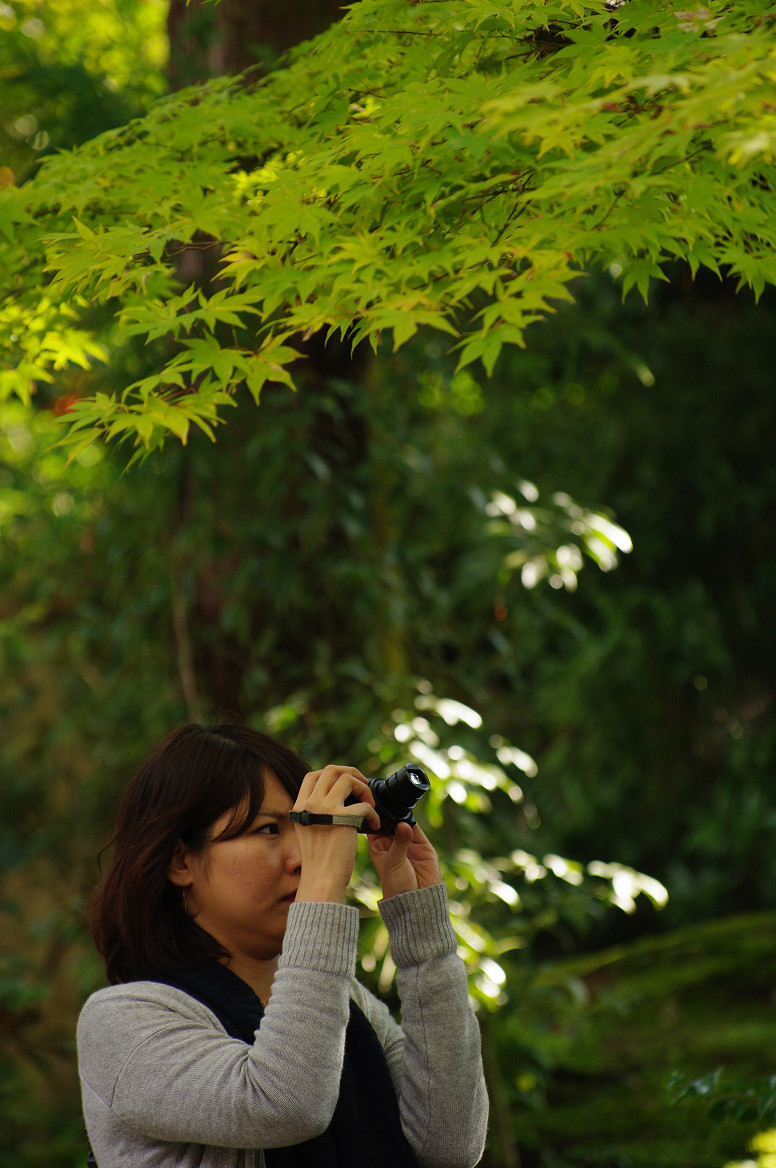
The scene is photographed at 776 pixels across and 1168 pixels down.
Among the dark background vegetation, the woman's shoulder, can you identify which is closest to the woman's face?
the woman's shoulder

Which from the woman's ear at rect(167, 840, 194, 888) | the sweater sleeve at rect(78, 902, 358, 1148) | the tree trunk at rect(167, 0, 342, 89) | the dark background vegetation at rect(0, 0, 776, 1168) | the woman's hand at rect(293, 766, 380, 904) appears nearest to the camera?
the sweater sleeve at rect(78, 902, 358, 1148)

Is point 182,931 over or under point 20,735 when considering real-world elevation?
over

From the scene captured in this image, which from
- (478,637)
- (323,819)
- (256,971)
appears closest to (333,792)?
(323,819)

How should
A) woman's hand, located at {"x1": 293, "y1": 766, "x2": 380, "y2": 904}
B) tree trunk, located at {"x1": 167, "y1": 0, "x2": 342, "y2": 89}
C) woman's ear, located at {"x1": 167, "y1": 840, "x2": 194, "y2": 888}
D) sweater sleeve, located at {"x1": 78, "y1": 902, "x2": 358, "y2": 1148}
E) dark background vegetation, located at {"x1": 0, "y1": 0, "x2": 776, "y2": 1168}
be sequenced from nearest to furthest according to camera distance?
sweater sleeve, located at {"x1": 78, "y1": 902, "x2": 358, "y2": 1148}
woman's hand, located at {"x1": 293, "y1": 766, "x2": 380, "y2": 904}
woman's ear, located at {"x1": 167, "y1": 840, "x2": 194, "y2": 888}
tree trunk, located at {"x1": 167, "y1": 0, "x2": 342, "y2": 89}
dark background vegetation, located at {"x1": 0, "y1": 0, "x2": 776, "y2": 1168}

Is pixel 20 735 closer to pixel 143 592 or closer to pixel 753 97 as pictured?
pixel 143 592

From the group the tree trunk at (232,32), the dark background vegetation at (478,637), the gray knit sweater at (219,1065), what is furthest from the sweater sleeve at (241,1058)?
the tree trunk at (232,32)

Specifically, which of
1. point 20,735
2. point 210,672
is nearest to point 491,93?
point 210,672

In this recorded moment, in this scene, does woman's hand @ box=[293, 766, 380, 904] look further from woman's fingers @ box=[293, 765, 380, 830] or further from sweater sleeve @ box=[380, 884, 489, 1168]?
sweater sleeve @ box=[380, 884, 489, 1168]

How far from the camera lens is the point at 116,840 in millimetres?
1420

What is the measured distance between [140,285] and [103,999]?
0.98 m

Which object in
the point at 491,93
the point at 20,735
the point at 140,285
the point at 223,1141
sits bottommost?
the point at 20,735

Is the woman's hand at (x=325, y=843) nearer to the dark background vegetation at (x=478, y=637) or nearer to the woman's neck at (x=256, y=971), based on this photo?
the woman's neck at (x=256, y=971)

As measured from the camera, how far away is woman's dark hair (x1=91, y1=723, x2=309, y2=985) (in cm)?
135

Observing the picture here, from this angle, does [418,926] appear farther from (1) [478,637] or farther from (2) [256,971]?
(1) [478,637]
